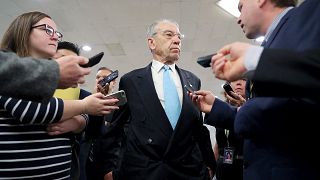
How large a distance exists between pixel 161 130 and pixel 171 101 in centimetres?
22

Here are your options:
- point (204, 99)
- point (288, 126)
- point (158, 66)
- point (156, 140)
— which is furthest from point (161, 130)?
point (288, 126)

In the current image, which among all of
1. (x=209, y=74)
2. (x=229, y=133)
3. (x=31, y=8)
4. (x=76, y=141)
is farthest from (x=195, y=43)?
(x=76, y=141)

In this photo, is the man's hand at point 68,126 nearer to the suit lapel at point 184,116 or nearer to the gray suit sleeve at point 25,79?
the gray suit sleeve at point 25,79

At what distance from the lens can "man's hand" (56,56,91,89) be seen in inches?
42.4

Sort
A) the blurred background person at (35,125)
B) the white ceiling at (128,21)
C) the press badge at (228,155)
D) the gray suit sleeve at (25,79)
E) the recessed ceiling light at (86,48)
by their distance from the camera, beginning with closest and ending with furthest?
the gray suit sleeve at (25,79)
the blurred background person at (35,125)
the press badge at (228,155)
the white ceiling at (128,21)
the recessed ceiling light at (86,48)

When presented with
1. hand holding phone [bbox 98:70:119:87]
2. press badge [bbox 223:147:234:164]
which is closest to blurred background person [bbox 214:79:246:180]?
press badge [bbox 223:147:234:164]

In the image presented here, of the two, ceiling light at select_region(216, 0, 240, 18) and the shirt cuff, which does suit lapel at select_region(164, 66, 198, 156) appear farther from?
ceiling light at select_region(216, 0, 240, 18)

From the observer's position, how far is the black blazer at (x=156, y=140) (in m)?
1.69

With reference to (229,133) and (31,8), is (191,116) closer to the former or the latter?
(229,133)

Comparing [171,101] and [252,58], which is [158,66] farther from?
[252,58]

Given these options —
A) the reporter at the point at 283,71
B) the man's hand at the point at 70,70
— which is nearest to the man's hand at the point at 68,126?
the man's hand at the point at 70,70

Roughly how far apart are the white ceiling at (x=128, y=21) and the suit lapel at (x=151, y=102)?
2485 mm

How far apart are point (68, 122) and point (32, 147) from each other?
20cm

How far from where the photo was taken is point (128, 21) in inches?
187
